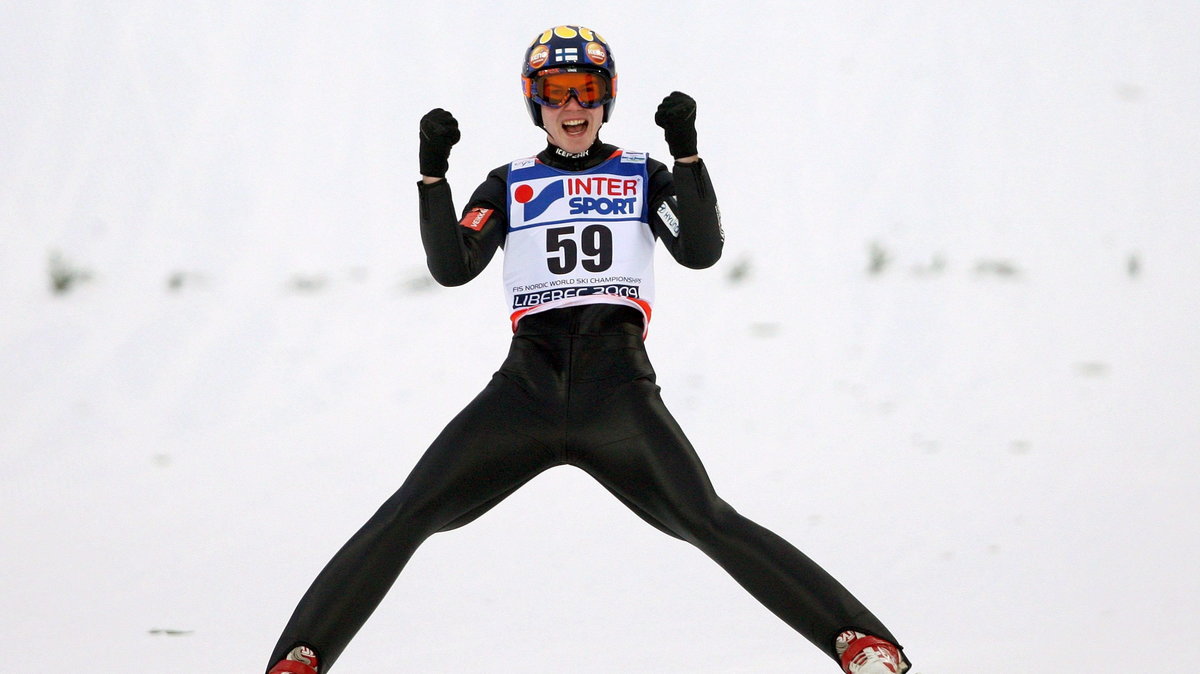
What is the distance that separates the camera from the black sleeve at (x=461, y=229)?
3459mm

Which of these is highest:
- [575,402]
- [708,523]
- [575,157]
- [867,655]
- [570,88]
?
[570,88]

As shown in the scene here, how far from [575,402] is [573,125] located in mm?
805

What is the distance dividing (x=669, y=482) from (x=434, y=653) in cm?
147

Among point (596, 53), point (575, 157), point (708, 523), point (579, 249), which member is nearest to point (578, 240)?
point (579, 249)

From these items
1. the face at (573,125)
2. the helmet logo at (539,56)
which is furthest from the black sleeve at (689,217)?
the helmet logo at (539,56)

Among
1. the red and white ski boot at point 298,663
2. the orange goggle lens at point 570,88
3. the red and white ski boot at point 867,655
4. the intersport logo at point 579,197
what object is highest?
the orange goggle lens at point 570,88

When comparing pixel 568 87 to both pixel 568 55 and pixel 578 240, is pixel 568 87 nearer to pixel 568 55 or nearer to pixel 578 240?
pixel 568 55

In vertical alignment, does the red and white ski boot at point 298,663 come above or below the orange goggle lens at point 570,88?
below

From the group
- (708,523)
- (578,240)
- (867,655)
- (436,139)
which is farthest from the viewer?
(578,240)

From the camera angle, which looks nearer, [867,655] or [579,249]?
[867,655]

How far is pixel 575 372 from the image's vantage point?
11.8ft

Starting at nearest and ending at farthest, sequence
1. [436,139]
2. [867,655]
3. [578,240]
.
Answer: [867,655] → [436,139] → [578,240]

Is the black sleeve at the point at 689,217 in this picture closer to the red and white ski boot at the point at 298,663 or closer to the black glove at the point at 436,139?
the black glove at the point at 436,139

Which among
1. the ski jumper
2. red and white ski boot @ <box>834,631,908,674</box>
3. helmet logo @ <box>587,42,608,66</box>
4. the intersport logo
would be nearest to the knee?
the ski jumper
